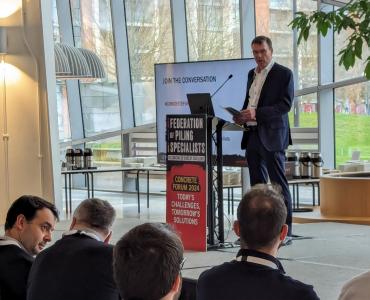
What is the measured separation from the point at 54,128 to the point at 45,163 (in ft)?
1.40

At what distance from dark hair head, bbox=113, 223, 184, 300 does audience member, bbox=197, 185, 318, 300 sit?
61 cm

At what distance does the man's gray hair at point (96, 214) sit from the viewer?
3197 mm

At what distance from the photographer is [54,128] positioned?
9164 mm

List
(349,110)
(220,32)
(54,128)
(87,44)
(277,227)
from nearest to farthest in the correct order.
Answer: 1. (277,227)
2. (54,128)
3. (349,110)
4. (220,32)
5. (87,44)

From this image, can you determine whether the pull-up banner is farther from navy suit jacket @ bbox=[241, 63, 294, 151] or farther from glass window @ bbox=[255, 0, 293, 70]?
glass window @ bbox=[255, 0, 293, 70]

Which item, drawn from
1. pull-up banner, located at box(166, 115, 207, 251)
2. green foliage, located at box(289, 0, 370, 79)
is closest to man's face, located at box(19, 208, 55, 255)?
green foliage, located at box(289, 0, 370, 79)

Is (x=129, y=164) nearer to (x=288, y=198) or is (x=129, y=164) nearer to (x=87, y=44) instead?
(x=87, y=44)

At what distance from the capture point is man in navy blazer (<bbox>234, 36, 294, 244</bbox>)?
221 inches

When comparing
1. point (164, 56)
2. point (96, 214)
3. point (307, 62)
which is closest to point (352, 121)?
point (307, 62)

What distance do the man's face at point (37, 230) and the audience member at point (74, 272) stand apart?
15.0 inches

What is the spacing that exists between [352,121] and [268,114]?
6500 millimetres

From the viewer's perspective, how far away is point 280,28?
12.2 m

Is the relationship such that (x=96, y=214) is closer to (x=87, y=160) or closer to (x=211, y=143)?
(x=211, y=143)

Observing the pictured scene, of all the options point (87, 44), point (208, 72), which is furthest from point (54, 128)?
point (87, 44)
